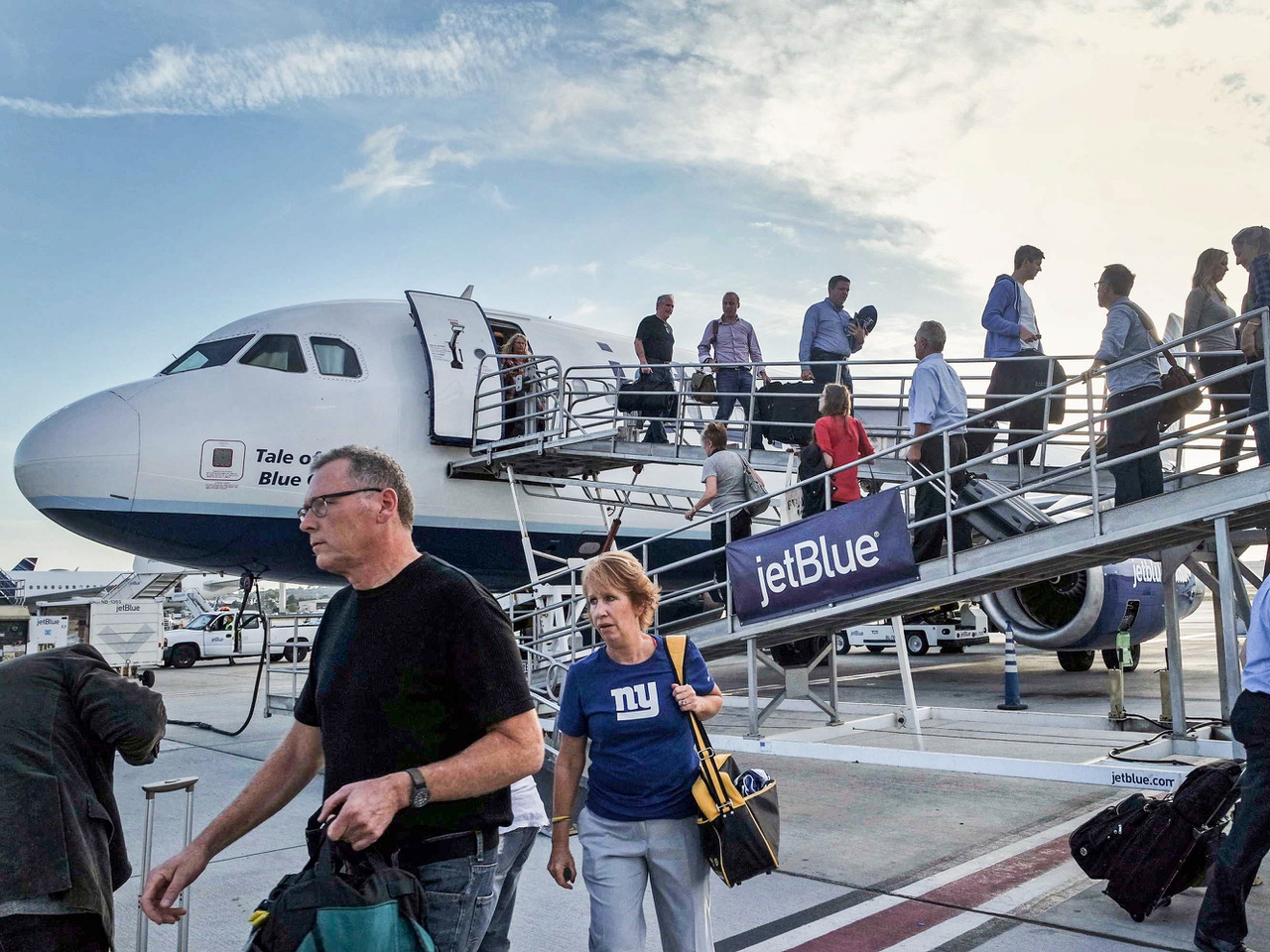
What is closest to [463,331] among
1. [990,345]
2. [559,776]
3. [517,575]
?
[517,575]

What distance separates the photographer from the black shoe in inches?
140

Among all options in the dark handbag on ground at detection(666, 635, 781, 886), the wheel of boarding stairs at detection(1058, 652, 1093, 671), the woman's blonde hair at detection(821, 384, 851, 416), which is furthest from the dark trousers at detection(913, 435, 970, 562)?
the wheel of boarding stairs at detection(1058, 652, 1093, 671)

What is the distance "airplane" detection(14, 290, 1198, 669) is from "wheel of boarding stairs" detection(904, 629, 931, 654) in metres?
11.0

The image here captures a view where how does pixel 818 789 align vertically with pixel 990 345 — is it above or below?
below

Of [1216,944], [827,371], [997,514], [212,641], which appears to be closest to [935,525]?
[997,514]

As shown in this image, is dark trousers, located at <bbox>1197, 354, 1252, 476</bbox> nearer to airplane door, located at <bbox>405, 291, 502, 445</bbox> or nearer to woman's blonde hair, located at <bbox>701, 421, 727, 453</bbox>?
woman's blonde hair, located at <bbox>701, 421, 727, 453</bbox>

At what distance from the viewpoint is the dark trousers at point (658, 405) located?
10.9 m

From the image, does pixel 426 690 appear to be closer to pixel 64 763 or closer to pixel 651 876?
pixel 64 763

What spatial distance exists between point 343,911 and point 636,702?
143 centimetres

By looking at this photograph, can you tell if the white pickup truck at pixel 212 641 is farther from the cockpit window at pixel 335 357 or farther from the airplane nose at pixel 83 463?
the airplane nose at pixel 83 463

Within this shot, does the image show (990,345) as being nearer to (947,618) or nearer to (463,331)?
(463,331)

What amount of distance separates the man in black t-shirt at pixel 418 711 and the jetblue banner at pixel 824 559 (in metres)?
4.29

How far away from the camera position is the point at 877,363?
367 inches

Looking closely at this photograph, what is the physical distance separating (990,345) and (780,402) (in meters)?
3.06
